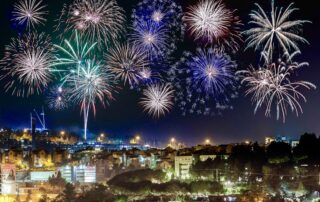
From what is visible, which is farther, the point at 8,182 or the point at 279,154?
the point at 8,182

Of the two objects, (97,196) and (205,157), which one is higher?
(205,157)

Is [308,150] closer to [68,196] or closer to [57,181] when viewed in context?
[68,196]

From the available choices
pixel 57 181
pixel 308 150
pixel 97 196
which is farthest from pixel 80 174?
pixel 308 150

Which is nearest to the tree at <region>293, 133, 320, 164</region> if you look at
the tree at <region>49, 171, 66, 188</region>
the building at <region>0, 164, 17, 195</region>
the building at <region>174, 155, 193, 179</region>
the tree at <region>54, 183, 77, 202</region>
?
the building at <region>174, 155, 193, 179</region>

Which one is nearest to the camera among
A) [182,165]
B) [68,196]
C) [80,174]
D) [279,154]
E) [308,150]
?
[308,150]

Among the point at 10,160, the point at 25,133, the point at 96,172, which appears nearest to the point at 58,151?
the point at 10,160

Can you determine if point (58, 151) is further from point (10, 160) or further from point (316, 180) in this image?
point (316, 180)

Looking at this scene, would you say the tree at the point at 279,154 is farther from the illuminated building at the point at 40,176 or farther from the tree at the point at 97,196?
the illuminated building at the point at 40,176

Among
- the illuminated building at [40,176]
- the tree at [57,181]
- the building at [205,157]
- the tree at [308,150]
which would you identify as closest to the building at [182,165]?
the building at [205,157]
